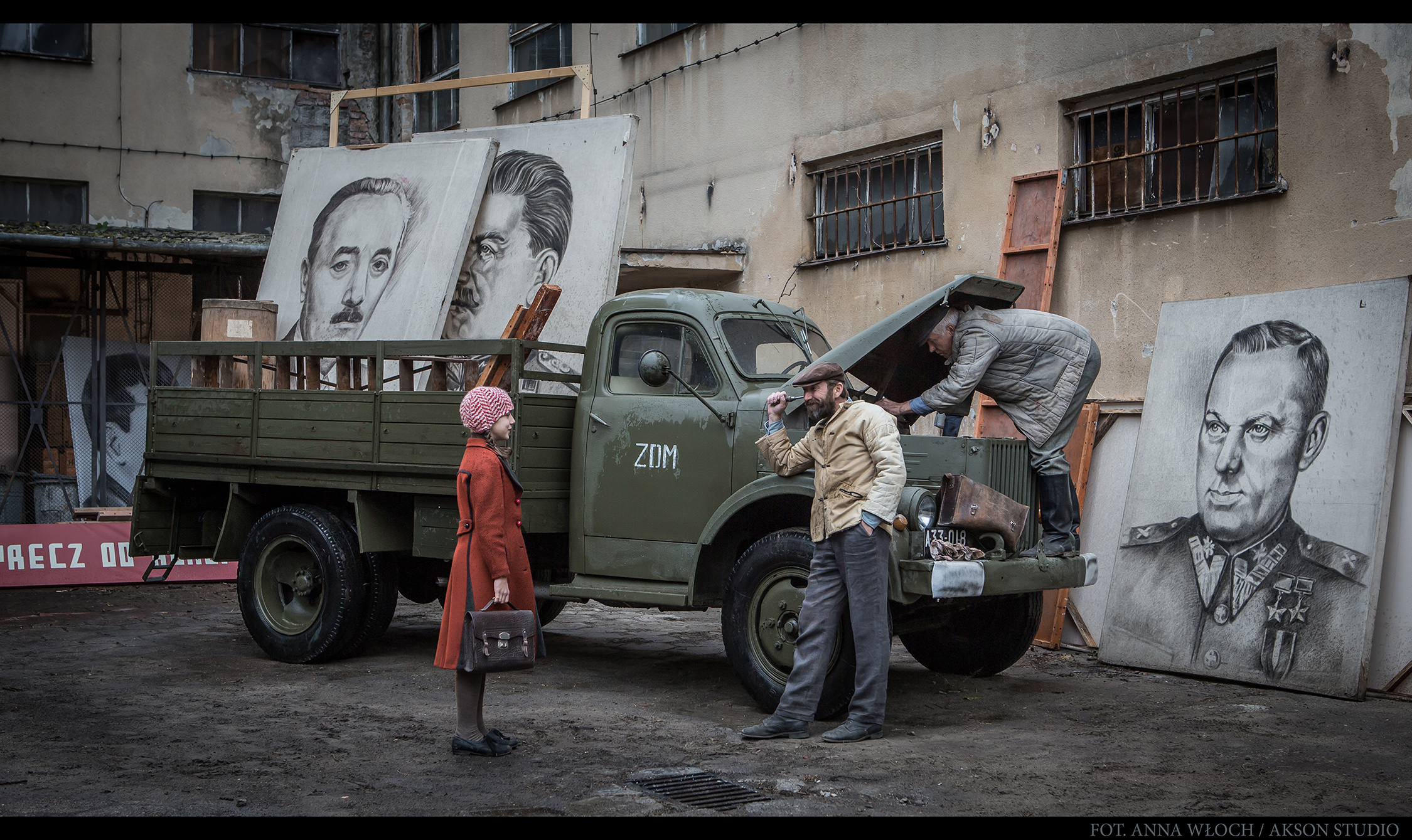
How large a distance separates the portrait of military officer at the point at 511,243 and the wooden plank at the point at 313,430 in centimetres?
246

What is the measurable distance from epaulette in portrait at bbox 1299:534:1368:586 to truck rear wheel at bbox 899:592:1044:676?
5.31 feet

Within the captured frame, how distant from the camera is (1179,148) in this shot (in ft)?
28.3

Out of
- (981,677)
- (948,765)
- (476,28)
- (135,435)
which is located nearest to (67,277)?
(135,435)

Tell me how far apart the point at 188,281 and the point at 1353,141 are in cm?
1414

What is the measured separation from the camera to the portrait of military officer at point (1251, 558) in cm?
715

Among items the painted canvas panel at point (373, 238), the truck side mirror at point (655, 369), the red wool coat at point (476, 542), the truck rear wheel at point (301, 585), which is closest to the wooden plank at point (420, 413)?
the truck rear wheel at point (301, 585)

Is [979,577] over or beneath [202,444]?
beneath

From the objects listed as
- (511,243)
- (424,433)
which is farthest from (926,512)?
(511,243)

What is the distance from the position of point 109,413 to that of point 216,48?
5.89m

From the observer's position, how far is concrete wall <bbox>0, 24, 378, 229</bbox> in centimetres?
1600

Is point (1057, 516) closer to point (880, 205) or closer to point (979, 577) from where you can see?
point (979, 577)

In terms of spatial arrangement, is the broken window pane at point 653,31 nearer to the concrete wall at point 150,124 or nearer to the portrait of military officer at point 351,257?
the portrait of military officer at point 351,257

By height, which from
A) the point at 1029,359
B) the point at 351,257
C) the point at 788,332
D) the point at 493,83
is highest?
the point at 493,83
